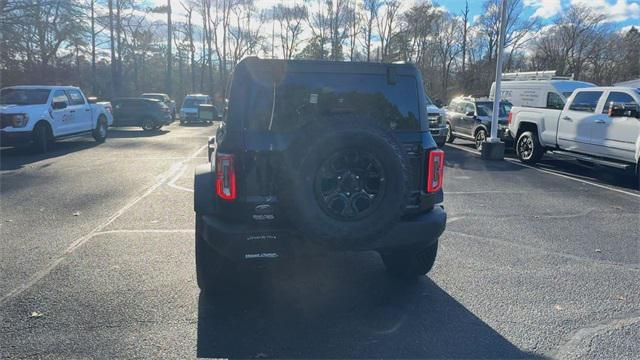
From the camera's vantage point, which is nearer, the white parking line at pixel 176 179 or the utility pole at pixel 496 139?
the white parking line at pixel 176 179

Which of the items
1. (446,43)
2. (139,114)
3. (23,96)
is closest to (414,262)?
(23,96)

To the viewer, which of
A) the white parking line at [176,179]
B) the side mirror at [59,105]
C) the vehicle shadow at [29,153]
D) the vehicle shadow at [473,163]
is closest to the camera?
the white parking line at [176,179]

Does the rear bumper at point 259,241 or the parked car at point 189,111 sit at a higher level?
the parked car at point 189,111

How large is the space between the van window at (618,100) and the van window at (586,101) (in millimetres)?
307

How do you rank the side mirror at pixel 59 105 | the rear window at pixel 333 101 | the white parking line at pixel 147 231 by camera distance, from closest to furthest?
the rear window at pixel 333 101 < the white parking line at pixel 147 231 < the side mirror at pixel 59 105

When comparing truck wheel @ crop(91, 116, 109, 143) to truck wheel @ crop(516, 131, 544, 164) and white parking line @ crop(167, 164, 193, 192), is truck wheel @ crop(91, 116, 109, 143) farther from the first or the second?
truck wheel @ crop(516, 131, 544, 164)

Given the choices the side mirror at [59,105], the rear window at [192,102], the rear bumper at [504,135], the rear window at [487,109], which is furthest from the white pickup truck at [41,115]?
the rear bumper at [504,135]

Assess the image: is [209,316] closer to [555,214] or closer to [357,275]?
[357,275]

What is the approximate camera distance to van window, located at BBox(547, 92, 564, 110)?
585 inches

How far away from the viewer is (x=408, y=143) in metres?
3.79

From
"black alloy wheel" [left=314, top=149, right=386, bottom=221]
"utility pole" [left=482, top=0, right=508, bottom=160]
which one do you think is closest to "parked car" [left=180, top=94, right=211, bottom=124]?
"utility pole" [left=482, top=0, right=508, bottom=160]

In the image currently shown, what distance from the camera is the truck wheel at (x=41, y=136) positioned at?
13.3m

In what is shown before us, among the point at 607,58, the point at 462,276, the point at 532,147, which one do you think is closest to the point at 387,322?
the point at 462,276

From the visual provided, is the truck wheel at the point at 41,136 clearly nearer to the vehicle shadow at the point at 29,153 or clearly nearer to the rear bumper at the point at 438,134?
the vehicle shadow at the point at 29,153
